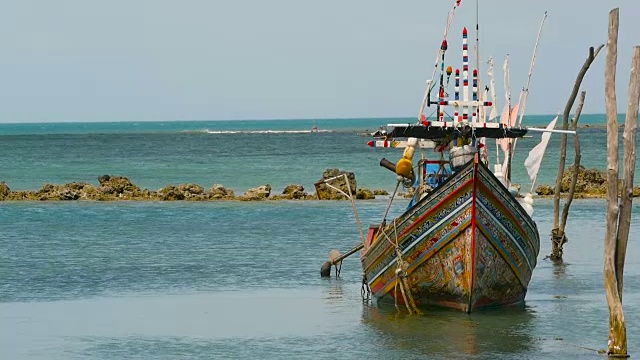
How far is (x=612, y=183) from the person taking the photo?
603 inches

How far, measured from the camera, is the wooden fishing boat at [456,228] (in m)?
18.6

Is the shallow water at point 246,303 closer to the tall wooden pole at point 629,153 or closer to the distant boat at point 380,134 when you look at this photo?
the tall wooden pole at point 629,153

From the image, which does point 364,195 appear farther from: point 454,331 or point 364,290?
point 454,331

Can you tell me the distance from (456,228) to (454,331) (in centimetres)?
153

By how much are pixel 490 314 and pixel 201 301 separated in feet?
16.2

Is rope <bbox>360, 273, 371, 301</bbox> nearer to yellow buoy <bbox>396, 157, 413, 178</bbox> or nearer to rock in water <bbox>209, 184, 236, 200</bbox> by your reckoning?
yellow buoy <bbox>396, 157, 413, 178</bbox>

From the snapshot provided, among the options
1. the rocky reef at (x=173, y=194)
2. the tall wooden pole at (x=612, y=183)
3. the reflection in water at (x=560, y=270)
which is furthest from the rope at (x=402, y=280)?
the rocky reef at (x=173, y=194)

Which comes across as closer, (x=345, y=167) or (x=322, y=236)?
(x=322, y=236)

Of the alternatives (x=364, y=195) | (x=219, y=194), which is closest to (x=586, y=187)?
(x=364, y=195)

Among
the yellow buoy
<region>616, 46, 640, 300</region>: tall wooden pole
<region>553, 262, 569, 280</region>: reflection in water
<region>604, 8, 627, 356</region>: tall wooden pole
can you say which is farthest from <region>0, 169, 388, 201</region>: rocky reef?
<region>604, 8, 627, 356</region>: tall wooden pole

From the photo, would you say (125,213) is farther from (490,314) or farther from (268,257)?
(490,314)

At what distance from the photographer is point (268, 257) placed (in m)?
27.5

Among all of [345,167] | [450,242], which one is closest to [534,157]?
[450,242]

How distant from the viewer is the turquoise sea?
17484 mm
